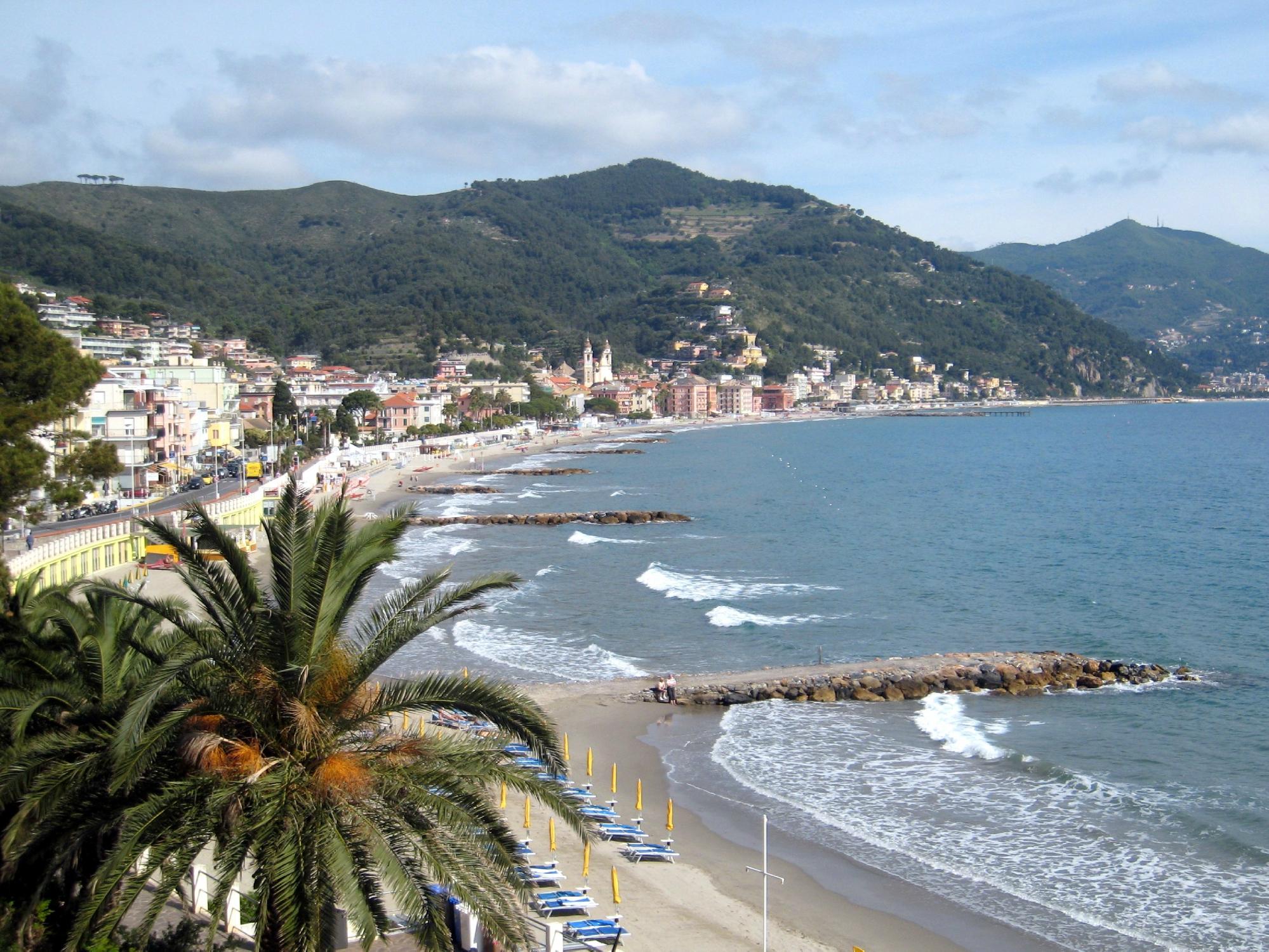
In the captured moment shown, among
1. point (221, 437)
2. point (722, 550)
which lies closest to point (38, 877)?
point (722, 550)

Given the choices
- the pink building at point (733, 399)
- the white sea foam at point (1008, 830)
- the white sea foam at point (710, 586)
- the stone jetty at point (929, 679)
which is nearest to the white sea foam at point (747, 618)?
the white sea foam at point (710, 586)

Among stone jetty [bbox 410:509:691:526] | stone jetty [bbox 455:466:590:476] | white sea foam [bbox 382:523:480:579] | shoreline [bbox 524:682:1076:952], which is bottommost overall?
shoreline [bbox 524:682:1076:952]

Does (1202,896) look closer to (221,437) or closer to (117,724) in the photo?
(117,724)

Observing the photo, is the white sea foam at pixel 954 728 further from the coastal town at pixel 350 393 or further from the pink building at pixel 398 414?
the pink building at pixel 398 414

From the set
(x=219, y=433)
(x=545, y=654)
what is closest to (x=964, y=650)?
(x=545, y=654)

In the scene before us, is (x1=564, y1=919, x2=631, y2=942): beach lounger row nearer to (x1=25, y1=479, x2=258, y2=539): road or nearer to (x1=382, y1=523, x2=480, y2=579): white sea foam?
(x1=25, y1=479, x2=258, y2=539): road

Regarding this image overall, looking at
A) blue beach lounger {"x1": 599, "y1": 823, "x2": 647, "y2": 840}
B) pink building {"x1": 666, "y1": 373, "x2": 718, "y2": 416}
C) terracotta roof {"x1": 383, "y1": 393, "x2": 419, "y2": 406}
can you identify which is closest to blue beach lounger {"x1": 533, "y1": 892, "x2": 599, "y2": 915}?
blue beach lounger {"x1": 599, "y1": 823, "x2": 647, "y2": 840}
